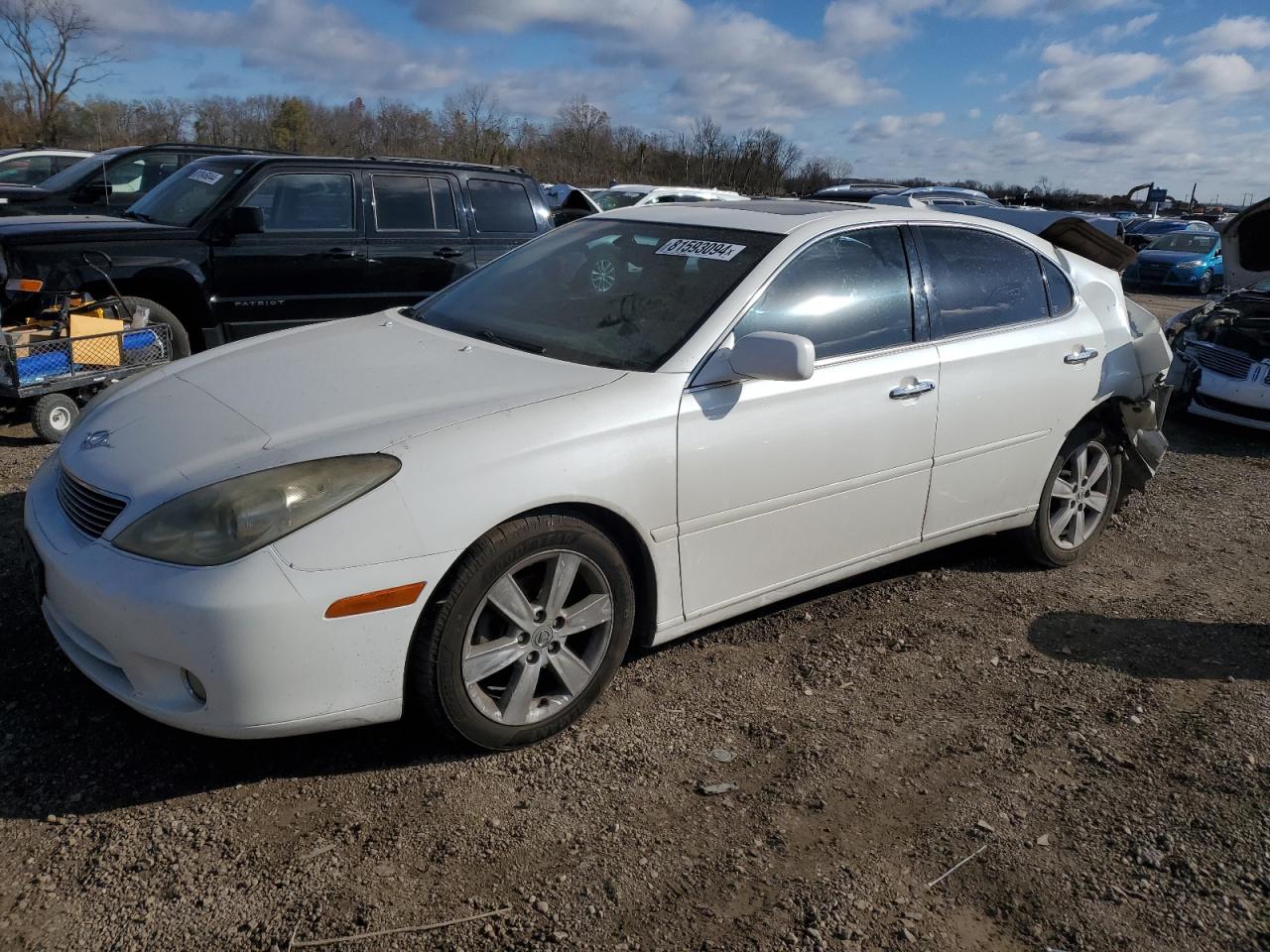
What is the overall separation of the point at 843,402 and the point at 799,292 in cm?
43

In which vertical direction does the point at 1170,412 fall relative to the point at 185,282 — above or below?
below

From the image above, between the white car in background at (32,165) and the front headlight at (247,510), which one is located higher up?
the white car in background at (32,165)

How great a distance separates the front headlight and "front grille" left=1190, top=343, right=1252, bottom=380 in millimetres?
7800

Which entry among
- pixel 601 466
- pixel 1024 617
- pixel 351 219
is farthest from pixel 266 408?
pixel 351 219

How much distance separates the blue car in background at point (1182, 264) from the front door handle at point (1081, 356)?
57.7ft

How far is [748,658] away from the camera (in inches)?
142

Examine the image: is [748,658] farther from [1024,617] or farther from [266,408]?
[266,408]

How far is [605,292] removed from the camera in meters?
3.63

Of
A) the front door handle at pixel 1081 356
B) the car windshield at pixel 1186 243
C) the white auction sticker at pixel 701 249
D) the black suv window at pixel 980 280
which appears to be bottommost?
the car windshield at pixel 1186 243

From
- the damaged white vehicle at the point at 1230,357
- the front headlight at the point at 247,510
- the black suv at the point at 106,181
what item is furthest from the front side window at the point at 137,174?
the damaged white vehicle at the point at 1230,357

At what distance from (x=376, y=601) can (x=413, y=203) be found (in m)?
5.75

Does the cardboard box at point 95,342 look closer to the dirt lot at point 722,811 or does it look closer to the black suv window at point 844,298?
the dirt lot at point 722,811

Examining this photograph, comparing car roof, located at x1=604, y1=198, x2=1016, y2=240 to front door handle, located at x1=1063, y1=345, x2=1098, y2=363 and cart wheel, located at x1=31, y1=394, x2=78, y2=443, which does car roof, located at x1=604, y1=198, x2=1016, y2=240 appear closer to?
front door handle, located at x1=1063, y1=345, x2=1098, y2=363

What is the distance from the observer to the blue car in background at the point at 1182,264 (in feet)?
66.0
